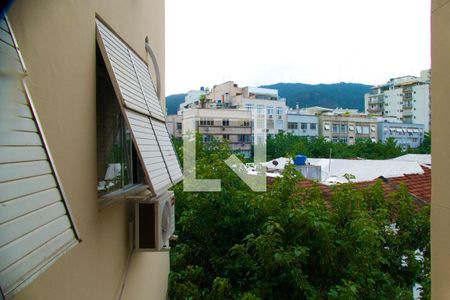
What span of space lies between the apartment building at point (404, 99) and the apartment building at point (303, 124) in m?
14.9

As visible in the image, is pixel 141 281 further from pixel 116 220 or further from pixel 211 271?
pixel 211 271

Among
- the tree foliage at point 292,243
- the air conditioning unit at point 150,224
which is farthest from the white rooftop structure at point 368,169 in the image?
the air conditioning unit at point 150,224

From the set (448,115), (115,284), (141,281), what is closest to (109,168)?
(115,284)

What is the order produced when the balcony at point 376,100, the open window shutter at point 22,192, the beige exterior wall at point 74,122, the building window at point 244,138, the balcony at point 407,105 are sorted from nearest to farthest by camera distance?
the open window shutter at point 22,192 → the beige exterior wall at point 74,122 → the building window at point 244,138 → the balcony at point 407,105 → the balcony at point 376,100

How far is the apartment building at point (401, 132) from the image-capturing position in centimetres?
4250

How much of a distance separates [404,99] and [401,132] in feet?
35.1

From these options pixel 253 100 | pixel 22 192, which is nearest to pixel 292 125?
pixel 253 100

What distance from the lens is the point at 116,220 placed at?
1841mm

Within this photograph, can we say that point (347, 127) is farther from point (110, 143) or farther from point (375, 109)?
point (110, 143)

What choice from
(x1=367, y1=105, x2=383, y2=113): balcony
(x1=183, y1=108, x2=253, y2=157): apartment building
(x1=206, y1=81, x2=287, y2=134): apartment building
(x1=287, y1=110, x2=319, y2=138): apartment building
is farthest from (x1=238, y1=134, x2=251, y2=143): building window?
(x1=367, y1=105, x2=383, y2=113): balcony

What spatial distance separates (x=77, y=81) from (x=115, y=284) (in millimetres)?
1070

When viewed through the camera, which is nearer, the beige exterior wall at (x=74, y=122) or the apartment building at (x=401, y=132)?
the beige exterior wall at (x=74, y=122)


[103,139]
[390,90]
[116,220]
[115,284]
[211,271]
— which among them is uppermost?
[390,90]

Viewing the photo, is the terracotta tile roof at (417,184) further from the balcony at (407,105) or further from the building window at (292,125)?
the balcony at (407,105)
